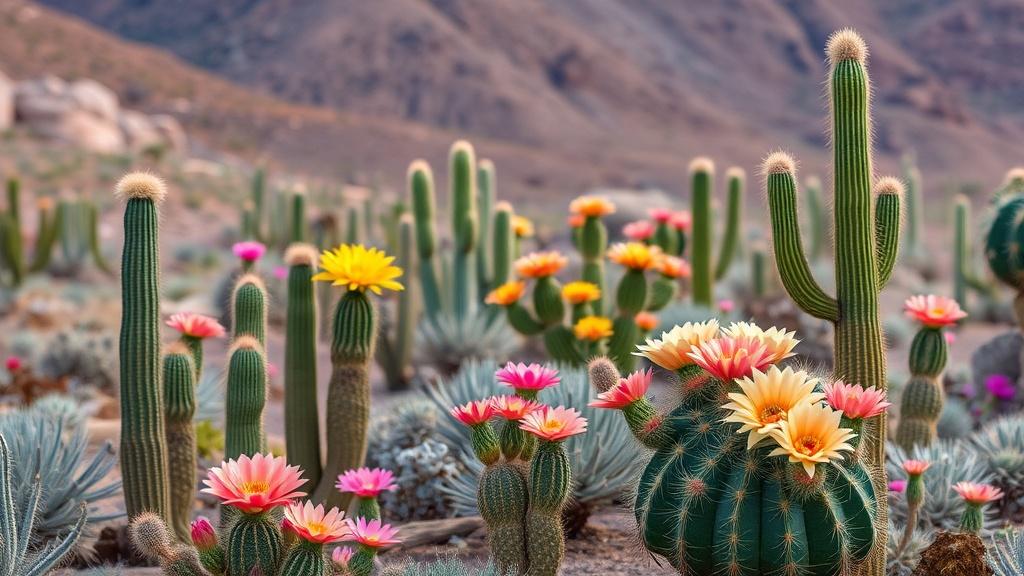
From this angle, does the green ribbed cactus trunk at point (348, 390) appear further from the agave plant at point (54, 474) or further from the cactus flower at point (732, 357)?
the cactus flower at point (732, 357)

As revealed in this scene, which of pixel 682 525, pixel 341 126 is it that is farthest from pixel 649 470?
pixel 341 126

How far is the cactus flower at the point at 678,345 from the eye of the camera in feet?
11.9

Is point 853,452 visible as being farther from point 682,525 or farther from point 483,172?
point 483,172

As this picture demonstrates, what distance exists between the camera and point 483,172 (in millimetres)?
12094

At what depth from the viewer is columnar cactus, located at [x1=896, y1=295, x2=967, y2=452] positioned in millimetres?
5216

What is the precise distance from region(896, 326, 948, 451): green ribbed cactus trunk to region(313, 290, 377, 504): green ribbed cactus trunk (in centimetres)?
277

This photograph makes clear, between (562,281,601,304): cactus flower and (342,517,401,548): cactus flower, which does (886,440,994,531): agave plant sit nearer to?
(562,281,601,304): cactus flower

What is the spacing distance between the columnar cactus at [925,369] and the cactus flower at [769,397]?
2259 mm

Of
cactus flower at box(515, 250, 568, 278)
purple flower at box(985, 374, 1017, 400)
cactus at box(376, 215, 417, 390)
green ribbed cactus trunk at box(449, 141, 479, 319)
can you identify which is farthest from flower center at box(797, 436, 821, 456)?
cactus at box(376, 215, 417, 390)

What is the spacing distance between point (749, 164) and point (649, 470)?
64074 mm

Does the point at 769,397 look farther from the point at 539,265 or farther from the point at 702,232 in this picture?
the point at 702,232

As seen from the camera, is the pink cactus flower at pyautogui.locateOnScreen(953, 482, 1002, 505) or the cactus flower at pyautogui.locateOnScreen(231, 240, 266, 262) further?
the cactus flower at pyautogui.locateOnScreen(231, 240, 266, 262)

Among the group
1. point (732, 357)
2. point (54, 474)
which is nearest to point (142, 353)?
point (54, 474)

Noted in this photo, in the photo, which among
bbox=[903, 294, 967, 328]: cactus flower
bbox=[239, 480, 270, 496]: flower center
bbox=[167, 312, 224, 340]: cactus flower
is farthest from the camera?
bbox=[903, 294, 967, 328]: cactus flower
